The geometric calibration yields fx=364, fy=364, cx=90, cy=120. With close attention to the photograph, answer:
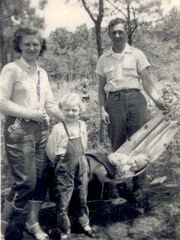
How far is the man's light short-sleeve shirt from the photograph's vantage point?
190 centimetres

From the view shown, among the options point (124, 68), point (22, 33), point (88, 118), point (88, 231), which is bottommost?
point (88, 231)

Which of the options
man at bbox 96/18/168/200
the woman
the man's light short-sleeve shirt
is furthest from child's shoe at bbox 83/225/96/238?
the man's light short-sleeve shirt

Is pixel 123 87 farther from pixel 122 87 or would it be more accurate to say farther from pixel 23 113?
pixel 23 113

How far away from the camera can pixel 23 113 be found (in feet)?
4.93

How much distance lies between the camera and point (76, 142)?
64.6 inches

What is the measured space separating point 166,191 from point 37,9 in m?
1.22

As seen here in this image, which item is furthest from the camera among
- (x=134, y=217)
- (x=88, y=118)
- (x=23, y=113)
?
(x=88, y=118)

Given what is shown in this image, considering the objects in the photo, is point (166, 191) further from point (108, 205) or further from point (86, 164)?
point (86, 164)

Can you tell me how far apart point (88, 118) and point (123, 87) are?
0.37 metres

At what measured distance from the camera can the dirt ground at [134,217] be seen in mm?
1701

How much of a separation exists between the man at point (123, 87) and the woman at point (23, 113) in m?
0.43

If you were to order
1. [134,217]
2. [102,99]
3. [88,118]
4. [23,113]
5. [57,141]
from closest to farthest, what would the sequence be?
[23,113], [57,141], [134,217], [102,99], [88,118]

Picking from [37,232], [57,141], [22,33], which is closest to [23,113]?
[57,141]

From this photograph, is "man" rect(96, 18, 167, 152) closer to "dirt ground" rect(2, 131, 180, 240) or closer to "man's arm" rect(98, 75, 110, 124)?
"man's arm" rect(98, 75, 110, 124)
